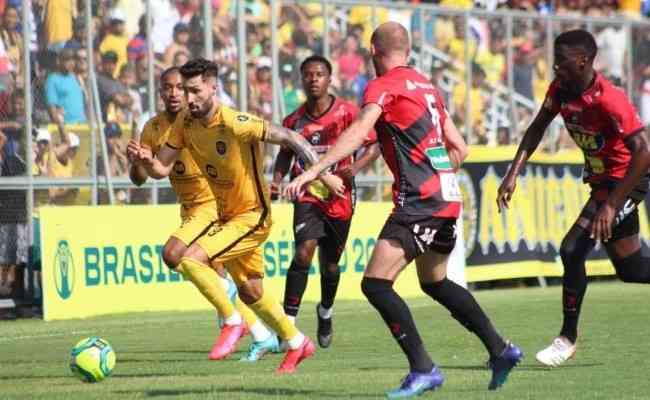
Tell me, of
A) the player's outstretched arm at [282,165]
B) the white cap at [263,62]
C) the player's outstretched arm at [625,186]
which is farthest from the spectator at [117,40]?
the player's outstretched arm at [625,186]

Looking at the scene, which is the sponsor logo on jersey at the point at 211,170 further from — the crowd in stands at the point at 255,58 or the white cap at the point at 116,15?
the white cap at the point at 116,15

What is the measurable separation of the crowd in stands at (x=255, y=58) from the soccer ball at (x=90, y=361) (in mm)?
8838

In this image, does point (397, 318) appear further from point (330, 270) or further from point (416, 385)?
point (330, 270)

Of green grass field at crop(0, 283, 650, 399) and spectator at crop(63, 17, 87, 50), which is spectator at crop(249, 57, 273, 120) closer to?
spectator at crop(63, 17, 87, 50)

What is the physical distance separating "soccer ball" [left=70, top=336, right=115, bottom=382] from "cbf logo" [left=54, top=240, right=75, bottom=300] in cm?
764

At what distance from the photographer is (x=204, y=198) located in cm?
1321

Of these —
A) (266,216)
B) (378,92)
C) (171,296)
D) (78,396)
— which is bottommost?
(171,296)

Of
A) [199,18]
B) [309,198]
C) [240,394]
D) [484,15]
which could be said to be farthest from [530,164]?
[240,394]

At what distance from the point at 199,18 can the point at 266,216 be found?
31.0 feet

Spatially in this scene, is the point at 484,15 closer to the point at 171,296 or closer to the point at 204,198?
the point at 171,296

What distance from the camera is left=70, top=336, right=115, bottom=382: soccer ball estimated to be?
10.1 meters

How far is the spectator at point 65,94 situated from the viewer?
1898 cm

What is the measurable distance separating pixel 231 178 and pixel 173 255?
0.74m

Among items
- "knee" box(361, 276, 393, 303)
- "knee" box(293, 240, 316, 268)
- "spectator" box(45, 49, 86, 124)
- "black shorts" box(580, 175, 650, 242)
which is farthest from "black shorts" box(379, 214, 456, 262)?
"spectator" box(45, 49, 86, 124)
